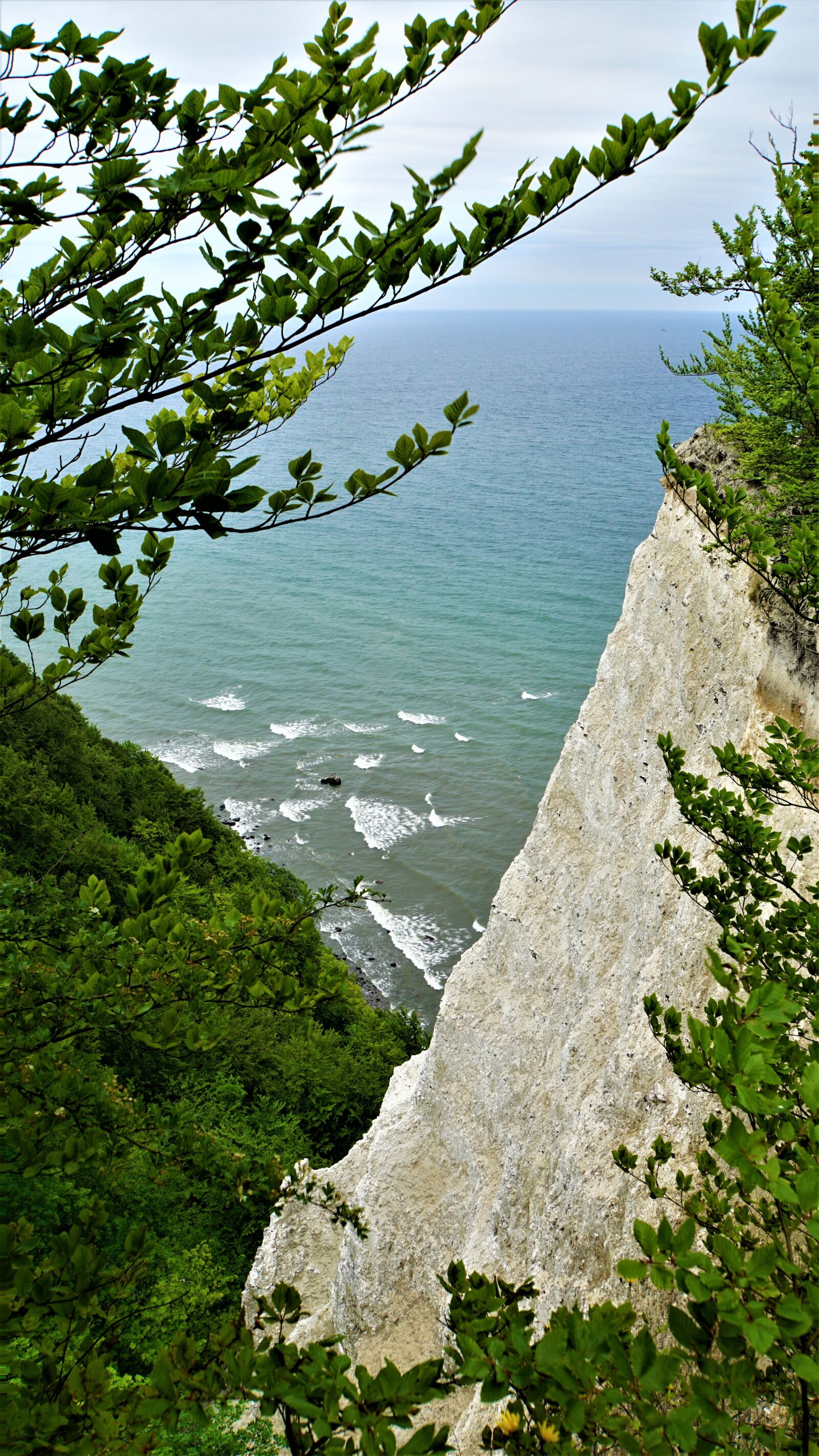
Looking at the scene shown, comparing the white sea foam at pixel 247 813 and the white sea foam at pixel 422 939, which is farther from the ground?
the white sea foam at pixel 247 813

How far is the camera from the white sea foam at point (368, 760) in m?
41.4

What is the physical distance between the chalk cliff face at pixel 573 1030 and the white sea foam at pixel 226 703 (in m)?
31.7

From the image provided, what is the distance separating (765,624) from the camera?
10.4 m

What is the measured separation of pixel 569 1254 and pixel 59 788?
60.2 feet

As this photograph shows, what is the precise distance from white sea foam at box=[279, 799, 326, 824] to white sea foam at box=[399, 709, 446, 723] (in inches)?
322

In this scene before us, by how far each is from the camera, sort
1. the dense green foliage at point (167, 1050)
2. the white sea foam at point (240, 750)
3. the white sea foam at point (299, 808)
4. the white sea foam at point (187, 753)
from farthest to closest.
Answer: the white sea foam at point (240, 750) < the white sea foam at point (187, 753) < the white sea foam at point (299, 808) < the dense green foliage at point (167, 1050)

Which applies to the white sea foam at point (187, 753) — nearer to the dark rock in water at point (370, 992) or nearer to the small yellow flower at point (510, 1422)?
the dark rock in water at point (370, 992)

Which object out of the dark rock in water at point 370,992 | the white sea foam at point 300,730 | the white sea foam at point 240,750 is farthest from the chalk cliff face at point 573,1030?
the white sea foam at point 300,730

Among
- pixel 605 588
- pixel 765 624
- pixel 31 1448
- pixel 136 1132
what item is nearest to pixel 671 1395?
pixel 31 1448

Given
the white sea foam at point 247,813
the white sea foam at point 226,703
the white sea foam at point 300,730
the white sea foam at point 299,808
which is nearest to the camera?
the white sea foam at point 247,813

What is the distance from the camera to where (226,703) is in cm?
4738

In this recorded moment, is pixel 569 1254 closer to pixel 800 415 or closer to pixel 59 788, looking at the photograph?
pixel 800 415

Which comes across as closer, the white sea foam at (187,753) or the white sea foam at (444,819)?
the white sea foam at (444,819)

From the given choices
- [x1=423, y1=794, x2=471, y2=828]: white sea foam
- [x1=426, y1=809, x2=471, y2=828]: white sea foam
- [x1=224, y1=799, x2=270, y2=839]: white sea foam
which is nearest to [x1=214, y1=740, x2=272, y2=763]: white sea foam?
[x1=224, y1=799, x2=270, y2=839]: white sea foam
